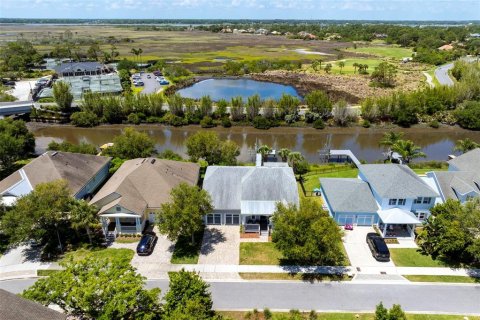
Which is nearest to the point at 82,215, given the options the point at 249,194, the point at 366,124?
the point at 249,194

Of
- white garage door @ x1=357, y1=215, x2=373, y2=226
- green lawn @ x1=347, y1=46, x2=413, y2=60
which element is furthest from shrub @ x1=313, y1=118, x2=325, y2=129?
green lawn @ x1=347, y1=46, x2=413, y2=60

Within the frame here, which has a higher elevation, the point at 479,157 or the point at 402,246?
the point at 479,157

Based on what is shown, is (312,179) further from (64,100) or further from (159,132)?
(64,100)

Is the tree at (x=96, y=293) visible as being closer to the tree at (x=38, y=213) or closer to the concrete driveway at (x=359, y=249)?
the tree at (x=38, y=213)

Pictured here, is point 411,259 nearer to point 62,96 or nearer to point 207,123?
point 207,123

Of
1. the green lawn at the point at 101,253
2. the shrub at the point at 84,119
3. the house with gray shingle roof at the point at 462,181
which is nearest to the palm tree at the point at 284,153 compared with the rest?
the house with gray shingle roof at the point at 462,181

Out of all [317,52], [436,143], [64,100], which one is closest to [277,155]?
[436,143]
